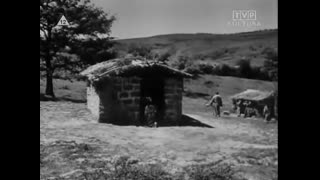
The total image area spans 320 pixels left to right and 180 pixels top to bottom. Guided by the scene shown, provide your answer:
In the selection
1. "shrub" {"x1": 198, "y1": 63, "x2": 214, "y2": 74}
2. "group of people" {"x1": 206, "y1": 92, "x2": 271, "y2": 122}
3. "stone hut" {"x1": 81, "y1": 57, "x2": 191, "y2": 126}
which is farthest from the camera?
"shrub" {"x1": 198, "y1": 63, "x2": 214, "y2": 74}

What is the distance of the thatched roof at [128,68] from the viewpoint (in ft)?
16.7

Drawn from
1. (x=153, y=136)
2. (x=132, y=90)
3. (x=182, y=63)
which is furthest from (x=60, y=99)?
(x=182, y=63)

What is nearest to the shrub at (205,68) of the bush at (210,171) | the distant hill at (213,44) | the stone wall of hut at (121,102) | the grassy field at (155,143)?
the distant hill at (213,44)

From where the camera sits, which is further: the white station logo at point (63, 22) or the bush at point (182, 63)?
the bush at point (182, 63)

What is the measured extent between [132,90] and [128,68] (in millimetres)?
304

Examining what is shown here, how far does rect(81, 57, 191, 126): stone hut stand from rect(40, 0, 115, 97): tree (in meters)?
0.21

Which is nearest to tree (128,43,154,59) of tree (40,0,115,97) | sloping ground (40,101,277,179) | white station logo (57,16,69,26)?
tree (40,0,115,97)

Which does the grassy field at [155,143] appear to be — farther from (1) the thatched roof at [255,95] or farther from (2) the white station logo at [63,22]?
(2) the white station logo at [63,22]

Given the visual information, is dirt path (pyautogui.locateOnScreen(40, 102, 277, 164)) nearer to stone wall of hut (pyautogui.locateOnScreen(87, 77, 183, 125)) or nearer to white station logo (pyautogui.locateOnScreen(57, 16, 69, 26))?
stone wall of hut (pyautogui.locateOnScreen(87, 77, 183, 125))

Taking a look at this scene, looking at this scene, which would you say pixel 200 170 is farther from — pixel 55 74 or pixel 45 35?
pixel 45 35

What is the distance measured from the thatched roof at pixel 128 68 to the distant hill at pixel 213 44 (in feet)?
0.54

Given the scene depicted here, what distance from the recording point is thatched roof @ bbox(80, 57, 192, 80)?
5094 mm

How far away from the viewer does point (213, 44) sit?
207 inches
